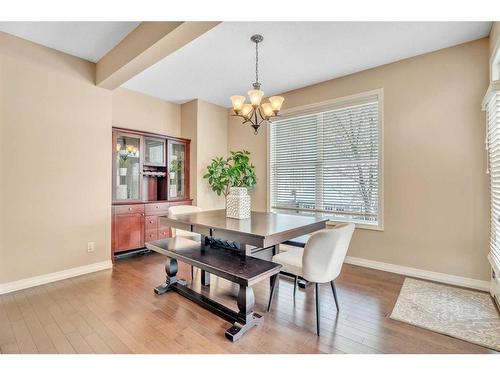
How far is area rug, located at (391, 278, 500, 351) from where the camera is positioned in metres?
2.00

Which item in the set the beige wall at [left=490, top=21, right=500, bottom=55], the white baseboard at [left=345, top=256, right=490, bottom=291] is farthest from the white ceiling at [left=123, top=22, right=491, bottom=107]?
the white baseboard at [left=345, top=256, right=490, bottom=291]

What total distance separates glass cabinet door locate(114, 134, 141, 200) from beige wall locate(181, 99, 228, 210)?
1.09 m

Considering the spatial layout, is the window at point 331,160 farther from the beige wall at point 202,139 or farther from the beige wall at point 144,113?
the beige wall at point 144,113

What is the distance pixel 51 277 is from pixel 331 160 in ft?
13.4

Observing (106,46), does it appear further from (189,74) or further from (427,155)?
(427,155)

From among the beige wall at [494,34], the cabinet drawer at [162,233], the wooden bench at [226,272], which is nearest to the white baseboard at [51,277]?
the cabinet drawer at [162,233]

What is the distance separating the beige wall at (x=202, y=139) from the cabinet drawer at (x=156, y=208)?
0.71 m

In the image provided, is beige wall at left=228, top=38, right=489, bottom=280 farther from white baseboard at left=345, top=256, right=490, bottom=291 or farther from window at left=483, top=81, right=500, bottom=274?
window at left=483, top=81, right=500, bottom=274

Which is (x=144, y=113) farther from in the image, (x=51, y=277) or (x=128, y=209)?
(x=51, y=277)

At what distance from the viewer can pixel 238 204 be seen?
2.78 m

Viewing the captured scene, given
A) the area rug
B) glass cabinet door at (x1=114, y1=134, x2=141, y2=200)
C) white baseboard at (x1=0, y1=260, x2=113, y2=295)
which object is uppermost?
glass cabinet door at (x1=114, y1=134, x2=141, y2=200)

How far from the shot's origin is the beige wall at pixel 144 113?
431 cm

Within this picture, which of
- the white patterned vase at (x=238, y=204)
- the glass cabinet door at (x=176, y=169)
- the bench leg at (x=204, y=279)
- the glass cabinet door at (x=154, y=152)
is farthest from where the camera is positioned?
the glass cabinet door at (x=176, y=169)

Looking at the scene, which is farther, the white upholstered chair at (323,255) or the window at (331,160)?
the window at (331,160)
